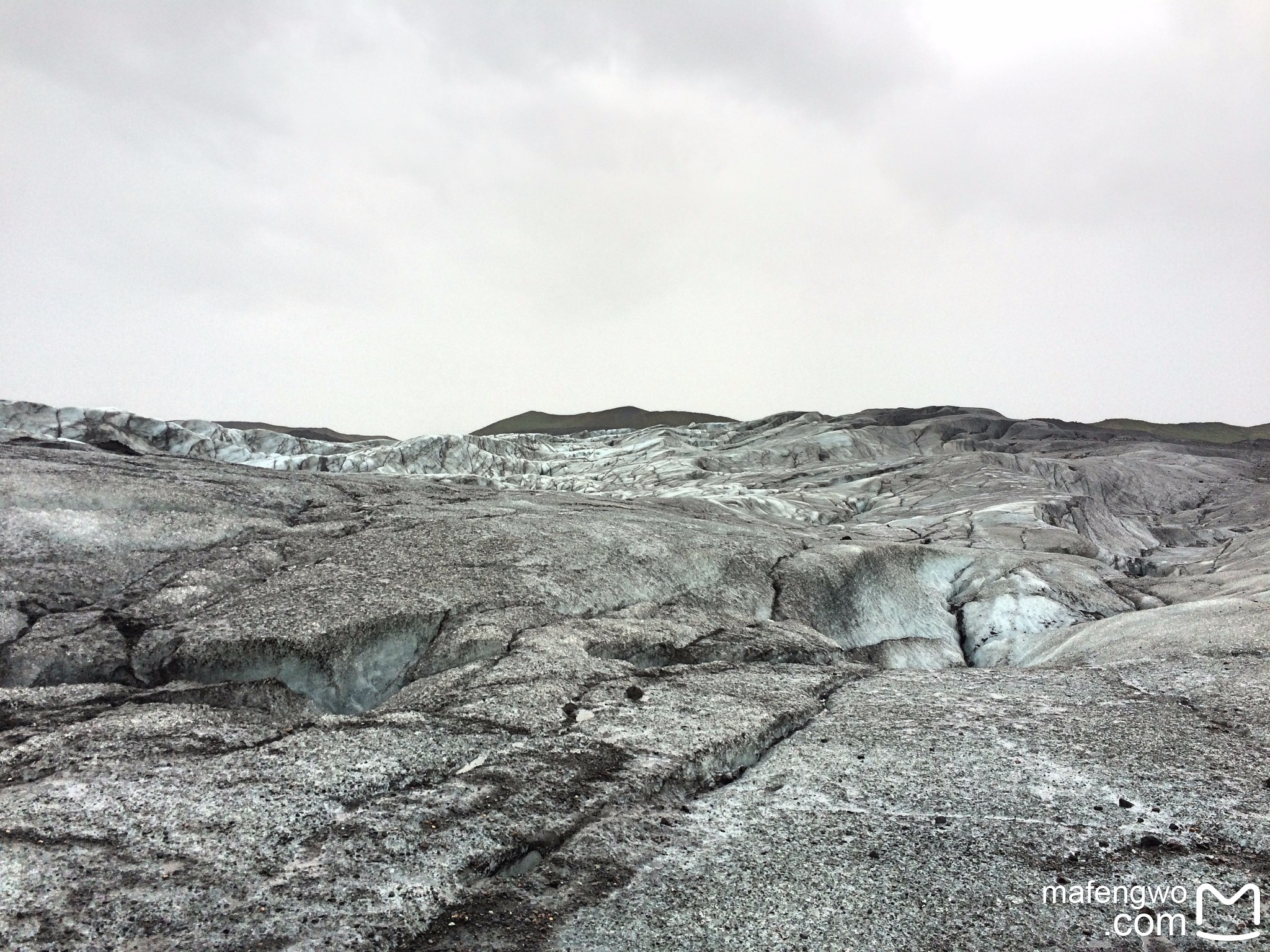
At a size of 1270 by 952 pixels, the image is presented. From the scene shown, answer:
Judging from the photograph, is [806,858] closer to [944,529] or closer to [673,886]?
[673,886]

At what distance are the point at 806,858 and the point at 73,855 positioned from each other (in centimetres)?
465

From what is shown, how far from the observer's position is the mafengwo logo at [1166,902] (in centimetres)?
413

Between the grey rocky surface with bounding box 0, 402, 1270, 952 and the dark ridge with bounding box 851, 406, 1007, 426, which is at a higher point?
the dark ridge with bounding box 851, 406, 1007, 426

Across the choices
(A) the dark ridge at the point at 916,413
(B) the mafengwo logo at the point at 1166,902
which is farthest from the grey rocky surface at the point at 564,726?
(A) the dark ridge at the point at 916,413

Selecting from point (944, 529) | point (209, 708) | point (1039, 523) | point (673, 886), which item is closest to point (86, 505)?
point (209, 708)

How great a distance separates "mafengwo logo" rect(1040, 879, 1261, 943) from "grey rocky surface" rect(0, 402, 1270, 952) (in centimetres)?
12

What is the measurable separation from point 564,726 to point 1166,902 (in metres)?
4.64

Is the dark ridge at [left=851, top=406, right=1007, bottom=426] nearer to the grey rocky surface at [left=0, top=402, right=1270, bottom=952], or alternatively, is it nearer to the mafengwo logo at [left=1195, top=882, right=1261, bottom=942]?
the grey rocky surface at [left=0, top=402, right=1270, bottom=952]

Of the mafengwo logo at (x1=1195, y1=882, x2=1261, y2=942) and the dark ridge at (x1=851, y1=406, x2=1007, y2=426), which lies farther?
the dark ridge at (x1=851, y1=406, x2=1007, y2=426)

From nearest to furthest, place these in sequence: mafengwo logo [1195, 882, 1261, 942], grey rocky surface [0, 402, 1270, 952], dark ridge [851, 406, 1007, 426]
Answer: mafengwo logo [1195, 882, 1261, 942]
grey rocky surface [0, 402, 1270, 952]
dark ridge [851, 406, 1007, 426]

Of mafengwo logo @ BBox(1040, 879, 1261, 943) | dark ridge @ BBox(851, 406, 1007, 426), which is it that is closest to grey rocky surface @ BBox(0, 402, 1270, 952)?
mafengwo logo @ BBox(1040, 879, 1261, 943)

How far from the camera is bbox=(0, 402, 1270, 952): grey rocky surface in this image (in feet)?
14.1

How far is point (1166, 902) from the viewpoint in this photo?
438 cm

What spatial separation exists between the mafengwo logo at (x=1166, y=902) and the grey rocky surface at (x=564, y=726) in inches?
4.5
